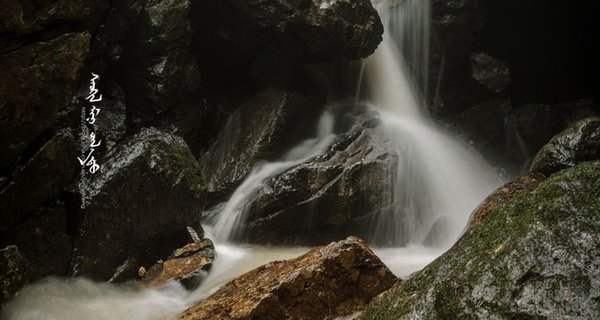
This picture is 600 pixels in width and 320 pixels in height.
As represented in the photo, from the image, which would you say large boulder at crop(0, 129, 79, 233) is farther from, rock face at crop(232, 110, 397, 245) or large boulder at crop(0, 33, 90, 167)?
rock face at crop(232, 110, 397, 245)

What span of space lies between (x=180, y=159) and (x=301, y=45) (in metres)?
4.90

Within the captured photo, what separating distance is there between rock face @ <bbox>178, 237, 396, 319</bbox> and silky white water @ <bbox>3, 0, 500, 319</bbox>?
1.66m

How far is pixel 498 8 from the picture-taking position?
600 inches

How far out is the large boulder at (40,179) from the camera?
22.2 feet

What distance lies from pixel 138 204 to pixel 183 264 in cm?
134

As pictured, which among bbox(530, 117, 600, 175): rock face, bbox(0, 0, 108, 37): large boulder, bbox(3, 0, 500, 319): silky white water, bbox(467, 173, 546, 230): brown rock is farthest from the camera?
bbox(530, 117, 600, 175): rock face

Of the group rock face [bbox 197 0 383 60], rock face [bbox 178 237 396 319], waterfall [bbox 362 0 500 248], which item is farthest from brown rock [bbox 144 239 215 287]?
rock face [bbox 197 0 383 60]

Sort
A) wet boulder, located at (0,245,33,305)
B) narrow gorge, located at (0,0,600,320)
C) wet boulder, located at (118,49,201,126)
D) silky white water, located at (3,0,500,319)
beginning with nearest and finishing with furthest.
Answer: narrow gorge, located at (0,0,600,320), wet boulder, located at (0,245,33,305), silky white water, located at (3,0,500,319), wet boulder, located at (118,49,201,126)

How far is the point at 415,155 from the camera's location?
1235cm

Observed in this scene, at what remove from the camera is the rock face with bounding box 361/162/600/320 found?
10.8 ft

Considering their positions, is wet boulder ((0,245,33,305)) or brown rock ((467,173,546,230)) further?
brown rock ((467,173,546,230))

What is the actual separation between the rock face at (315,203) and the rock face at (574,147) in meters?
3.50

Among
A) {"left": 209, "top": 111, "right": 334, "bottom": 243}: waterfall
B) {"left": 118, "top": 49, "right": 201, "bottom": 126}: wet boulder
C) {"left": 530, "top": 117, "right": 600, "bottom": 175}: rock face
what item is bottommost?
{"left": 530, "top": 117, "right": 600, "bottom": 175}: rock face

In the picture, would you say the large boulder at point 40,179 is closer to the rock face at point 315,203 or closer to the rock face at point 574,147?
the rock face at point 315,203
